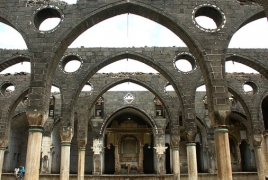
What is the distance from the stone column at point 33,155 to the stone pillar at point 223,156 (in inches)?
208

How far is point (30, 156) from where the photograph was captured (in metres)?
8.58

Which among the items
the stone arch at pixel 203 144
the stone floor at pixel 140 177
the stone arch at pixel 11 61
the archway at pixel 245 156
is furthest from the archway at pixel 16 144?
the archway at pixel 245 156

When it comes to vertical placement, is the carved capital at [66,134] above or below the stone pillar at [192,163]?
above

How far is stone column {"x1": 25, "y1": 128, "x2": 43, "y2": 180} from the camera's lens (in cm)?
843

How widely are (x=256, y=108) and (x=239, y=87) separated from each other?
164 centimetres

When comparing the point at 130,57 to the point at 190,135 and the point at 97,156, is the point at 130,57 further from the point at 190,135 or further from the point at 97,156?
the point at 97,156

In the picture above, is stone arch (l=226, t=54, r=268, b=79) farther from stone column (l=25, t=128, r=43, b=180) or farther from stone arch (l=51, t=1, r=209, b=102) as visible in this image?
stone column (l=25, t=128, r=43, b=180)

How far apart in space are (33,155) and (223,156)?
18.0 feet

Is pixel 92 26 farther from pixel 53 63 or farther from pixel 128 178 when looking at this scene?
pixel 128 178

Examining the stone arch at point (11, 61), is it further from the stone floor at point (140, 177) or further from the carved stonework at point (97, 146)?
the carved stonework at point (97, 146)

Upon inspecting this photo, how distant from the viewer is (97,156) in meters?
21.6

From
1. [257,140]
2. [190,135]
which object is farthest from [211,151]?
[190,135]

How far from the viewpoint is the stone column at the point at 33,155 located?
8.43 metres

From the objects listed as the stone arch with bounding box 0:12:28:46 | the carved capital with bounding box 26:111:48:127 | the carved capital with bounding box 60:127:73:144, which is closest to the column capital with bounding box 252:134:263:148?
the carved capital with bounding box 60:127:73:144
